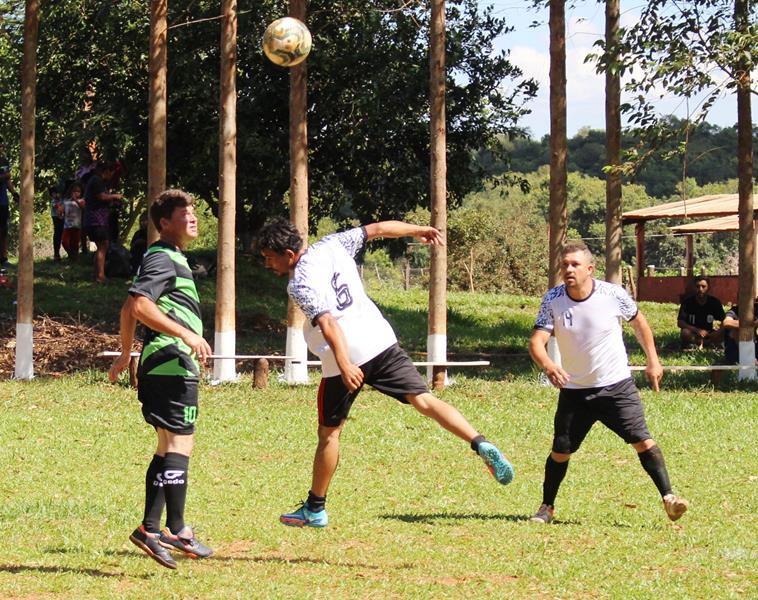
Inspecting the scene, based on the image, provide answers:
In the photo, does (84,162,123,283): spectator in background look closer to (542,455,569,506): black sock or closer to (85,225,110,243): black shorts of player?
(85,225,110,243): black shorts of player

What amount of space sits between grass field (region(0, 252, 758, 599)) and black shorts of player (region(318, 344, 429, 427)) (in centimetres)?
87

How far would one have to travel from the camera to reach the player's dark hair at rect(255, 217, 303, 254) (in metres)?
6.97

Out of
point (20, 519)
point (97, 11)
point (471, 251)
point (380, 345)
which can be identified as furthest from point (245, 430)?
point (471, 251)

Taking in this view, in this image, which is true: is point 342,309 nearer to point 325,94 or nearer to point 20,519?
point 20,519

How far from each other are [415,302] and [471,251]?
462 inches

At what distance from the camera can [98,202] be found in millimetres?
20734

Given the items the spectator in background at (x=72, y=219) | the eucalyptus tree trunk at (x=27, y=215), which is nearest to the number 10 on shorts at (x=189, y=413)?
the eucalyptus tree trunk at (x=27, y=215)

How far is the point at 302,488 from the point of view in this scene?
956cm

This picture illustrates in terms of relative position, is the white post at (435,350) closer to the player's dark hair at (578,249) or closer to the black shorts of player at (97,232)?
the black shorts of player at (97,232)

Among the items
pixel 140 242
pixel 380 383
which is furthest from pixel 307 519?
pixel 140 242

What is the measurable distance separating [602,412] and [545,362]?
2.18 ft

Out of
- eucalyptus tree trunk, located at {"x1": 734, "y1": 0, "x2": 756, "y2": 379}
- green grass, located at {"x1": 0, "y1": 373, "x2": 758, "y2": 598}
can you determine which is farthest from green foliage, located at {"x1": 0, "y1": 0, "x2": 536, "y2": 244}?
green grass, located at {"x1": 0, "y1": 373, "x2": 758, "y2": 598}

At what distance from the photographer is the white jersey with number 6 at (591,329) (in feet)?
25.8

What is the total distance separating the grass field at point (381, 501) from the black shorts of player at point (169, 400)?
2.73 ft
